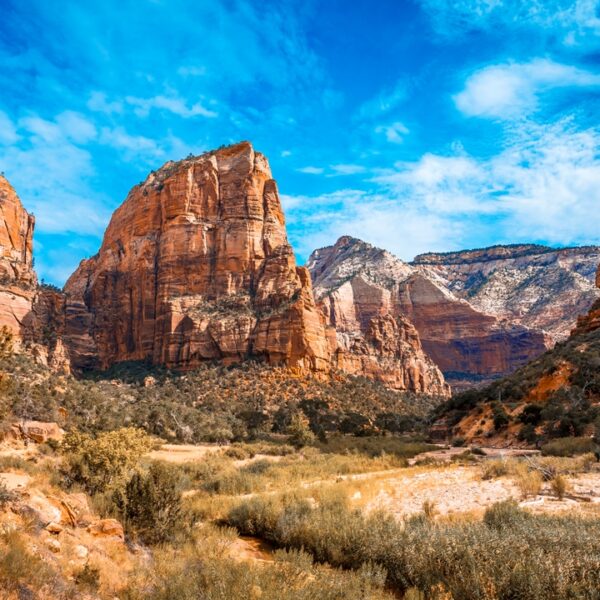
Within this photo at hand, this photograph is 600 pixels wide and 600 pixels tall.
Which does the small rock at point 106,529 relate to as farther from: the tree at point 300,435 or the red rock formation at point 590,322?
the red rock formation at point 590,322

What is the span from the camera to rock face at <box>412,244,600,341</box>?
416 ft

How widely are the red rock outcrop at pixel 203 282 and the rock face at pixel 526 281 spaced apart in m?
81.8

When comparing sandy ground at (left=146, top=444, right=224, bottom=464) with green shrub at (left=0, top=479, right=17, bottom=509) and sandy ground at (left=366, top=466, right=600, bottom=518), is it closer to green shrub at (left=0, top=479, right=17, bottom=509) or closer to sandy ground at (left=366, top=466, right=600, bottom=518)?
sandy ground at (left=366, top=466, right=600, bottom=518)

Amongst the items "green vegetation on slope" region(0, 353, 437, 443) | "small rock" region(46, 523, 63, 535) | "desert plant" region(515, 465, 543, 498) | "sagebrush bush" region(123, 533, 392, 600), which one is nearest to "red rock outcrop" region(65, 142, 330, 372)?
"green vegetation on slope" region(0, 353, 437, 443)

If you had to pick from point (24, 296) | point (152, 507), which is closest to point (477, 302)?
point (24, 296)

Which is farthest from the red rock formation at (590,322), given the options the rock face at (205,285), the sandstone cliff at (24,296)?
the sandstone cliff at (24,296)

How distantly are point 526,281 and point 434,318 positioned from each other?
30.8 meters

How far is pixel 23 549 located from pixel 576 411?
2987cm

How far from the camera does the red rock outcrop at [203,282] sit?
207ft

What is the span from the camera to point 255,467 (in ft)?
74.8

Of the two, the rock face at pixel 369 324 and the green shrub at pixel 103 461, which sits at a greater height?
the rock face at pixel 369 324

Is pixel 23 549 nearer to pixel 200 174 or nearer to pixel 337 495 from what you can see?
pixel 337 495

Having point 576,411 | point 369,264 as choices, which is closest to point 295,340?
point 576,411

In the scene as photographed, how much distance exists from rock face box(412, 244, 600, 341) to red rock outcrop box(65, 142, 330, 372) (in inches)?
3222
